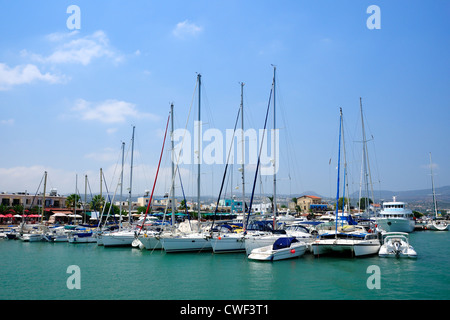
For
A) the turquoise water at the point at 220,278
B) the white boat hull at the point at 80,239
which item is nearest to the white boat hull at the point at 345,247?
the turquoise water at the point at 220,278

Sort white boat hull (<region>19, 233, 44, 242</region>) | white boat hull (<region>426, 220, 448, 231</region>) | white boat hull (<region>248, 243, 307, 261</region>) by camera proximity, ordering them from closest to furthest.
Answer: white boat hull (<region>248, 243, 307, 261</region>) → white boat hull (<region>19, 233, 44, 242</region>) → white boat hull (<region>426, 220, 448, 231</region>)

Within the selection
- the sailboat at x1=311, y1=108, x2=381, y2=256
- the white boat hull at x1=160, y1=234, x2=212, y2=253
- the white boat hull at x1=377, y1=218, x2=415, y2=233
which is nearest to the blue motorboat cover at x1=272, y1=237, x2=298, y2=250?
the sailboat at x1=311, y1=108, x2=381, y2=256

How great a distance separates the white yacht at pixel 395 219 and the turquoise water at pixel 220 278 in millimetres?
24970

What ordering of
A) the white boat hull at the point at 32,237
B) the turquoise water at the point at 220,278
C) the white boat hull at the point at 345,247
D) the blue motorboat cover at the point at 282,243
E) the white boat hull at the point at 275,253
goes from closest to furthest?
the turquoise water at the point at 220,278 → the white boat hull at the point at 275,253 → the blue motorboat cover at the point at 282,243 → the white boat hull at the point at 345,247 → the white boat hull at the point at 32,237

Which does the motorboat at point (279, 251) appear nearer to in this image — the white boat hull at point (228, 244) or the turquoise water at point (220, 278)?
the turquoise water at point (220, 278)

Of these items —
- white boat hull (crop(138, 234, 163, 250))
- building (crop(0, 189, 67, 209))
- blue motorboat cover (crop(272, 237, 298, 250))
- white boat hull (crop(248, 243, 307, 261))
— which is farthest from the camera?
building (crop(0, 189, 67, 209))

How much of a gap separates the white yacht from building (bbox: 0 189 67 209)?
75409 millimetres

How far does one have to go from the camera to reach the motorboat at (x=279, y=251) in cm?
2950

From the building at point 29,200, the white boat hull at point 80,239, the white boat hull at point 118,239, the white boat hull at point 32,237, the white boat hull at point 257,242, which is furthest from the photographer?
the building at point 29,200

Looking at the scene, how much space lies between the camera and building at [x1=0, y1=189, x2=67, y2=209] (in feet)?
289

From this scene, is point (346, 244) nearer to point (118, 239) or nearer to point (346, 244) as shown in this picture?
point (346, 244)

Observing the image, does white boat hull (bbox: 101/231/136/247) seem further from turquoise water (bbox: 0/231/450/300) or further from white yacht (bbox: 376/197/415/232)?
white yacht (bbox: 376/197/415/232)
